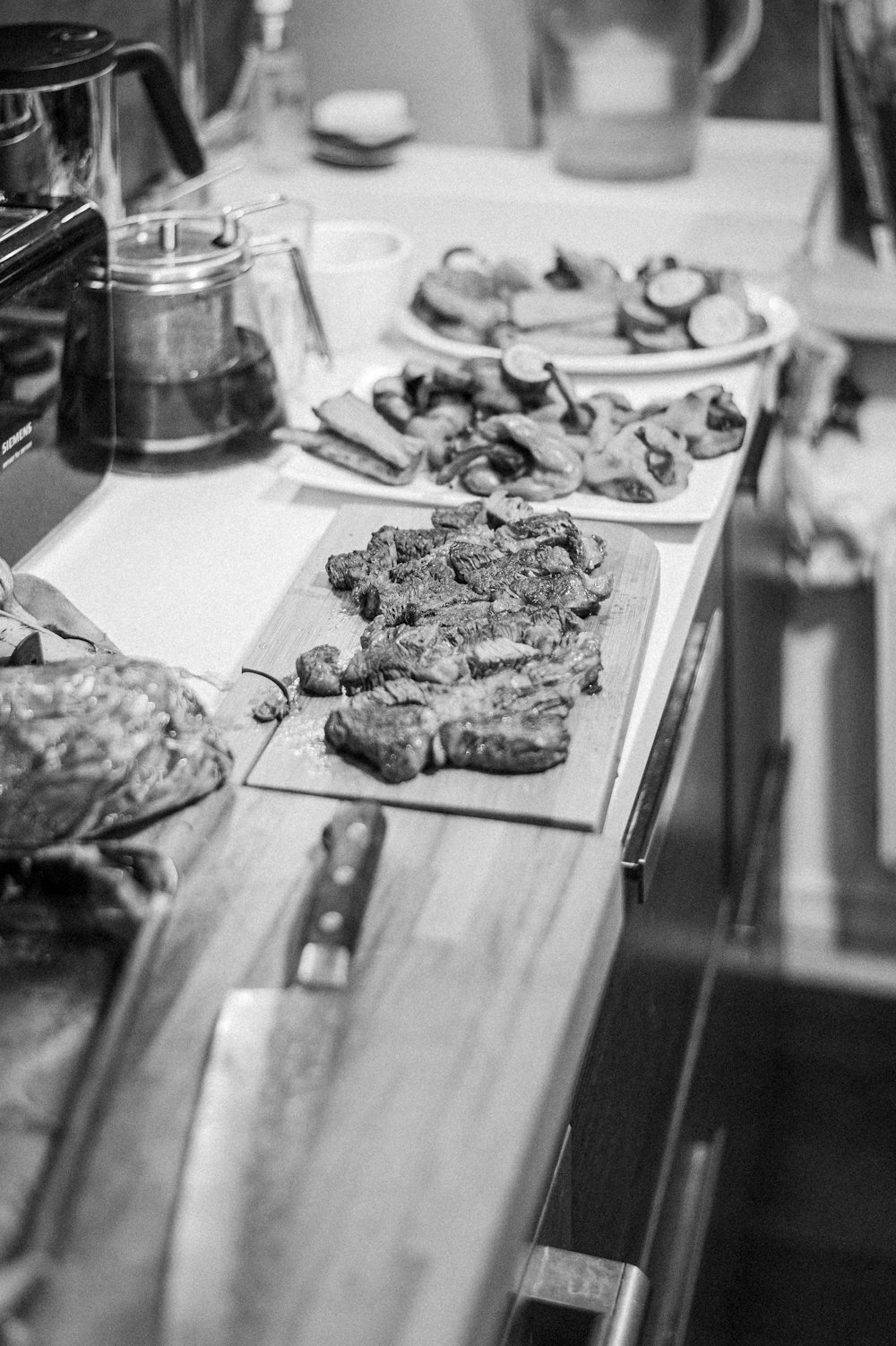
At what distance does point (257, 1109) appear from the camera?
2.12 ft

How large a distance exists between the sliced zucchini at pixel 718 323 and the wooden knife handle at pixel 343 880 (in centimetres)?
82

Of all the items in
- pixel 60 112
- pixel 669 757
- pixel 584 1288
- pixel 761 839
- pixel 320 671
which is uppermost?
pixel 60 112

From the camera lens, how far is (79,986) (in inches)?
28.8

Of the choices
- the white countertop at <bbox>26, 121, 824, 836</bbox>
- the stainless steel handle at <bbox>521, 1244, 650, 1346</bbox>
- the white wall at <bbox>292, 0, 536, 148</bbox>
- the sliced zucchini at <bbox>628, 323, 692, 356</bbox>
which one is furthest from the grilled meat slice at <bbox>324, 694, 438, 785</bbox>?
the white wall at <bbox>292, 0, 536, 148</bbox>

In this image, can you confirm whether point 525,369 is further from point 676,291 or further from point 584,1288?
point 584,1288

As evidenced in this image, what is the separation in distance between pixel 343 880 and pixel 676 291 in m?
0.92

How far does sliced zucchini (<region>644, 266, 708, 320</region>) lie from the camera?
1478 millimetres

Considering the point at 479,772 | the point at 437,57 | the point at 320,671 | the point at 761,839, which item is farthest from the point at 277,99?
the point at 479,772

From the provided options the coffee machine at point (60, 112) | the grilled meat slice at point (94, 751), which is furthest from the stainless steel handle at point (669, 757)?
the coffee machine at point (60, 112)

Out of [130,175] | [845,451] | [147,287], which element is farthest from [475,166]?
[147,287]

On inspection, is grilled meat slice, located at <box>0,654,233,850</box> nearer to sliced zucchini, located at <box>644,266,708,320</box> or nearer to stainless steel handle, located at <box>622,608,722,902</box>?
stainless steel handle, located at <box>622,608,722,902</box>

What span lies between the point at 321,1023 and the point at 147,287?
717 mm

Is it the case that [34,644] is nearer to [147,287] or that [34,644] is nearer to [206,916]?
[206,916]

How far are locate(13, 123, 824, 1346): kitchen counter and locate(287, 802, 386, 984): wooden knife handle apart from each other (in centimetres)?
2
